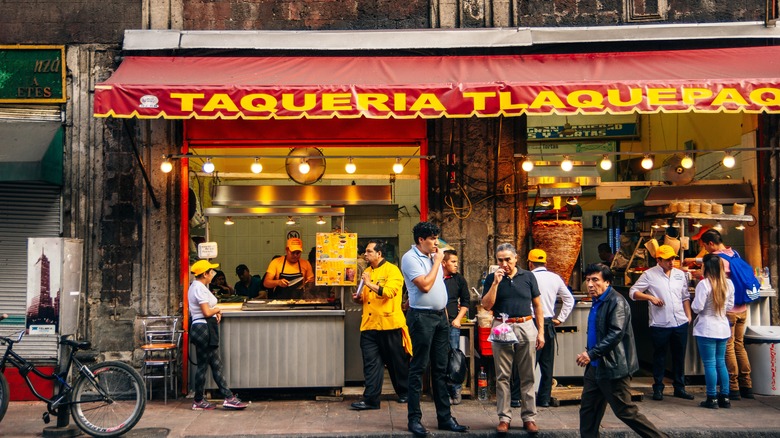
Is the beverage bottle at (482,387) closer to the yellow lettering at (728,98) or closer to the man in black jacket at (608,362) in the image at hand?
the man in black jacket at (608,362)

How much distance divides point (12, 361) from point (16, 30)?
442 centimetres

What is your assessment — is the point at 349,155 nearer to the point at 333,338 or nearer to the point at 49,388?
the point at 333,338

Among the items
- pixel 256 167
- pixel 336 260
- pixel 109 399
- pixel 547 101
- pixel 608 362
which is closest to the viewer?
pixel 608 362

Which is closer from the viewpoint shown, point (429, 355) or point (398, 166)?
point (429, 355)

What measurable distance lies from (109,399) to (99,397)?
103mm

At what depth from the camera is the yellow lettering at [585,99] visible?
8.45 m

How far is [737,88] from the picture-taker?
27.6 ft

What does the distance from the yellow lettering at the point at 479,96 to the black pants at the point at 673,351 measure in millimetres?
3445

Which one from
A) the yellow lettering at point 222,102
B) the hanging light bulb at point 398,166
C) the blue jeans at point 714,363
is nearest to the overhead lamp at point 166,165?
the yellow lettering at point 222,102

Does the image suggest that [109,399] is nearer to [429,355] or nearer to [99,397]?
[99,397]

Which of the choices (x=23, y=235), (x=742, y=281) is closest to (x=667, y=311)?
(x=742, y=281)

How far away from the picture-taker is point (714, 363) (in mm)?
8734

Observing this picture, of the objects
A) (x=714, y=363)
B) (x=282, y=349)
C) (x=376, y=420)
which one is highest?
(x=282, y=349)

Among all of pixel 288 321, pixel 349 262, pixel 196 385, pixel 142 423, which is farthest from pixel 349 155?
pixel 142 423
